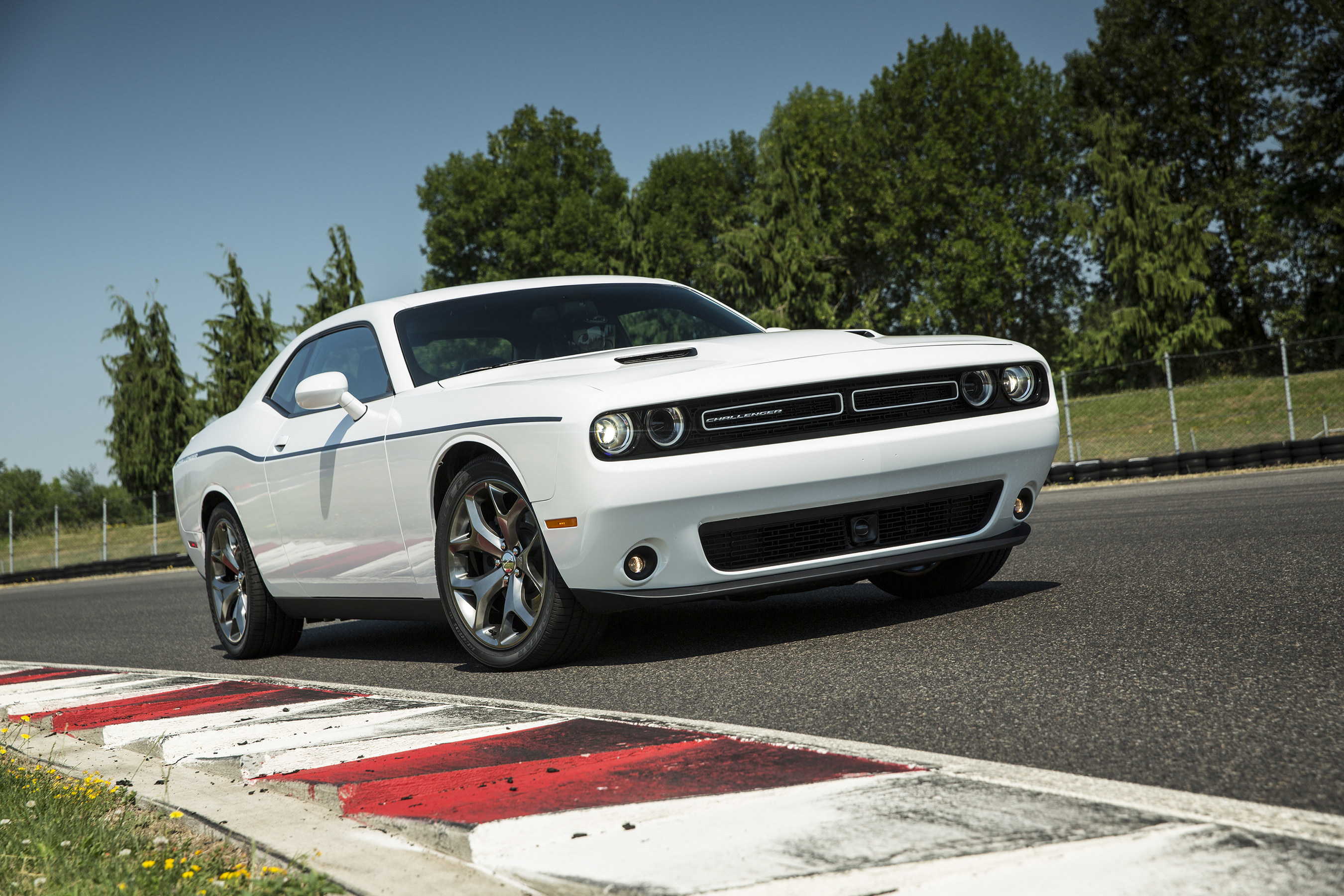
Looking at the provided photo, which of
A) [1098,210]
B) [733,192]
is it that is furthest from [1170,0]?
[733,192]

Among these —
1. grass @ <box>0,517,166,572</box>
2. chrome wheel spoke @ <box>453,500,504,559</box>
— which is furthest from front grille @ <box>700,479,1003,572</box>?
grass @ <box>0,517,166,572</box>

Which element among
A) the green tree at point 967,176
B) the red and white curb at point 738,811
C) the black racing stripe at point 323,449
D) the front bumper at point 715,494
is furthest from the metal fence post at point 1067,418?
the green tree at point 967,176

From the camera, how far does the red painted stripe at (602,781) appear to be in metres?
2.42

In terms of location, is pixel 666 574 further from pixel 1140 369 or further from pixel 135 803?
pixel 1140 369

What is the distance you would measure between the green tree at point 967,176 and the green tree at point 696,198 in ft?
22.4

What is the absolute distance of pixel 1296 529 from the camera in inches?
260

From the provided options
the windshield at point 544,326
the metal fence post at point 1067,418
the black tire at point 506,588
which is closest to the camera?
the black tire at point 506,588

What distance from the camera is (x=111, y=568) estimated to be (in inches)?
881

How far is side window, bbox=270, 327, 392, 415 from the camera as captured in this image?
523 centimetres

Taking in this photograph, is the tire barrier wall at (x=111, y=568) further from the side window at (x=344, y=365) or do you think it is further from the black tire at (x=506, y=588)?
the black tire at (x=506, y=588)

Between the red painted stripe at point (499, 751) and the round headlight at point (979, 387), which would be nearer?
the red painted stripe at point (499, 751)

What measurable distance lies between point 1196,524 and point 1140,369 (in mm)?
13456

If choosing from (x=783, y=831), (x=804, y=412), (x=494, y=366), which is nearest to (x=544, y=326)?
(x=494, y=366)

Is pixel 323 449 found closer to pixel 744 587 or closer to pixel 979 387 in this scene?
pixel 744 587
